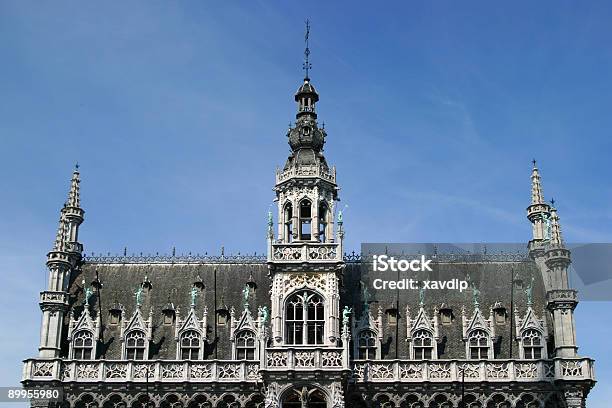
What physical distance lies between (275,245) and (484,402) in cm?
1600

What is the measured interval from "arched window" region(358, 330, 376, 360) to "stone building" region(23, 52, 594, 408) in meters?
0.07

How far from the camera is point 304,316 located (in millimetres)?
61719

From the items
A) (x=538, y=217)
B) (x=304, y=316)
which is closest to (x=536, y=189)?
(x=538, y=217)

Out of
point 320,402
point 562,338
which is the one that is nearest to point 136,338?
point 320,402

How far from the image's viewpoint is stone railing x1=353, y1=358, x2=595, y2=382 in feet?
203

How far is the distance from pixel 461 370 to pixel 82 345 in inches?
942

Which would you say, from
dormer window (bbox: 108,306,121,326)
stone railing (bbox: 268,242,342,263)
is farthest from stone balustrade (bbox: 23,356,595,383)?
stone railing (bbox: 268,242,342,263)

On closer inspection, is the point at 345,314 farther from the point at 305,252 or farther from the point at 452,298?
the point at 452,298

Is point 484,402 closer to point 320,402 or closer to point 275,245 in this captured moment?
point 320,402

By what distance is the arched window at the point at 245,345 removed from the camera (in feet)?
209

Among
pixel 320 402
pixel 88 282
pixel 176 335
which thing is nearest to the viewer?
pixel 320 402

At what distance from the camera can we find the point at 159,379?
204 ft

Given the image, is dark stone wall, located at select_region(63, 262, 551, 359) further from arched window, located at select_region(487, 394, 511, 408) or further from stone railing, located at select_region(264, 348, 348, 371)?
stone railing, located at select_region(264, 348, 348, 371)

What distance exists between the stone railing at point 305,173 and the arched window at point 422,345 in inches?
448
